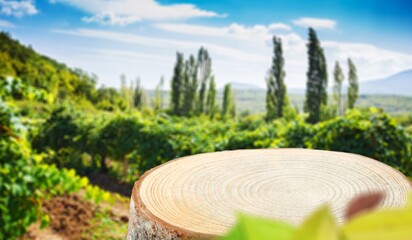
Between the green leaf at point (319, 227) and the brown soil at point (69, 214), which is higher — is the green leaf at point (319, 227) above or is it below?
above

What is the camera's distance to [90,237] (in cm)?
618

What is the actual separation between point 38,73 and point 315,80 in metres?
22.5

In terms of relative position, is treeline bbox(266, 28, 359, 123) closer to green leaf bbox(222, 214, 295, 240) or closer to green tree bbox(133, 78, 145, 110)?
green tree bbox(133, 78, 145, 110)

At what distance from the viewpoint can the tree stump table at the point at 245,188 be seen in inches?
51.6

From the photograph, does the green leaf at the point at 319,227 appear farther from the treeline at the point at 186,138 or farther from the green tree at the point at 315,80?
the green tree at the point at 315,80

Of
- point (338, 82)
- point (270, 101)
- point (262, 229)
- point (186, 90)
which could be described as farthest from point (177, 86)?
point (262, 229)

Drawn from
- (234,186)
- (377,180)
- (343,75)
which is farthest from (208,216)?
(343,75)

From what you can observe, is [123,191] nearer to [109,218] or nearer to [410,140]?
[109,218]

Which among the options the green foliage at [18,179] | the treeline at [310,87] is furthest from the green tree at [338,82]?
the green foliage at [18,179]

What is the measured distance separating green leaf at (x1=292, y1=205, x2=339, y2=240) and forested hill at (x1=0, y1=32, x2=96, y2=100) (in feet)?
94.6

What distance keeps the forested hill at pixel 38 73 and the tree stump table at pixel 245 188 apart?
89.8ft

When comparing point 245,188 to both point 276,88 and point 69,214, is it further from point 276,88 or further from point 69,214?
point 276,88

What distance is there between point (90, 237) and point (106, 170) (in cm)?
493

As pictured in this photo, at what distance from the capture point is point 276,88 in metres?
34.4
